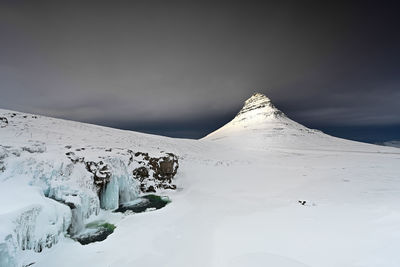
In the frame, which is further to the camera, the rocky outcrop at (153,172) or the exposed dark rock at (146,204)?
the rocky outcrop at (153,172)

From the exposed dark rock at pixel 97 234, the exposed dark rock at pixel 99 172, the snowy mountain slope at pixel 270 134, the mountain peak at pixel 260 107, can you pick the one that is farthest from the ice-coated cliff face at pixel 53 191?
the mountain peak at pixel 260 107

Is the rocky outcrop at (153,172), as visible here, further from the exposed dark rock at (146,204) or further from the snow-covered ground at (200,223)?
the snow-covered ground at (200,223)

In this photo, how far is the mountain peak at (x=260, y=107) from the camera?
310ft

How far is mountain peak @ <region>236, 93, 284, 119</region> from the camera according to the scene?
3725 inches

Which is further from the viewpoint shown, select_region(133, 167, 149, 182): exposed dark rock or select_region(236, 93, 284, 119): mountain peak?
select_region(236, 93, 284, 119): mountain peak

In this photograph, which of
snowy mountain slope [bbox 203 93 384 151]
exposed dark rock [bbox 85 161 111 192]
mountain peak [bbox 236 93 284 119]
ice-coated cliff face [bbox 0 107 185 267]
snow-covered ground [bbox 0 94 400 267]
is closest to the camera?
ice-coated cliff face [bbox 0 107 185 267]

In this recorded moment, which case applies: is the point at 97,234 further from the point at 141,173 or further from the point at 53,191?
the point at 141,173

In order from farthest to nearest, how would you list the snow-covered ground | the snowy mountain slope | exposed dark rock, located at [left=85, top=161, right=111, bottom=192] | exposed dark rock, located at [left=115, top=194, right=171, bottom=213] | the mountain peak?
1. the mountain peak
2. the snowy mountain slope
3. exposed dark rock, located at [left=115, top=194, right=171, bottom=213]
4. exposed dark rock, located at [left=85, top=161, right=111, bottom=192]
5. the snow-covered ground

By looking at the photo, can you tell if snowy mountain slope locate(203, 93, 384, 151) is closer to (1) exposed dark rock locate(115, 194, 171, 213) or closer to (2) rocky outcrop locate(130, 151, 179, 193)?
(2) rocky outcrop locate(130, 151, 179, 193)

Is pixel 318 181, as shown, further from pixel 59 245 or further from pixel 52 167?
pixel 52 167

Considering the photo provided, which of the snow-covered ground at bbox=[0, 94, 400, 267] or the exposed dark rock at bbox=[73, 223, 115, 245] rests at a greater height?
the snow-covered ground at bbox=[0, 94, 400, 267]

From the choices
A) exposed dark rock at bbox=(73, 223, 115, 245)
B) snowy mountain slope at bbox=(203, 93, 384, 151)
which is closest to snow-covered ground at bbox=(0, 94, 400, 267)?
exposed dark rock at bbox=(73, 223, 115, 245)

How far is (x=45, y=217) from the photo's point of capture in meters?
5.18

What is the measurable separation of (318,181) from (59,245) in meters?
16.1
